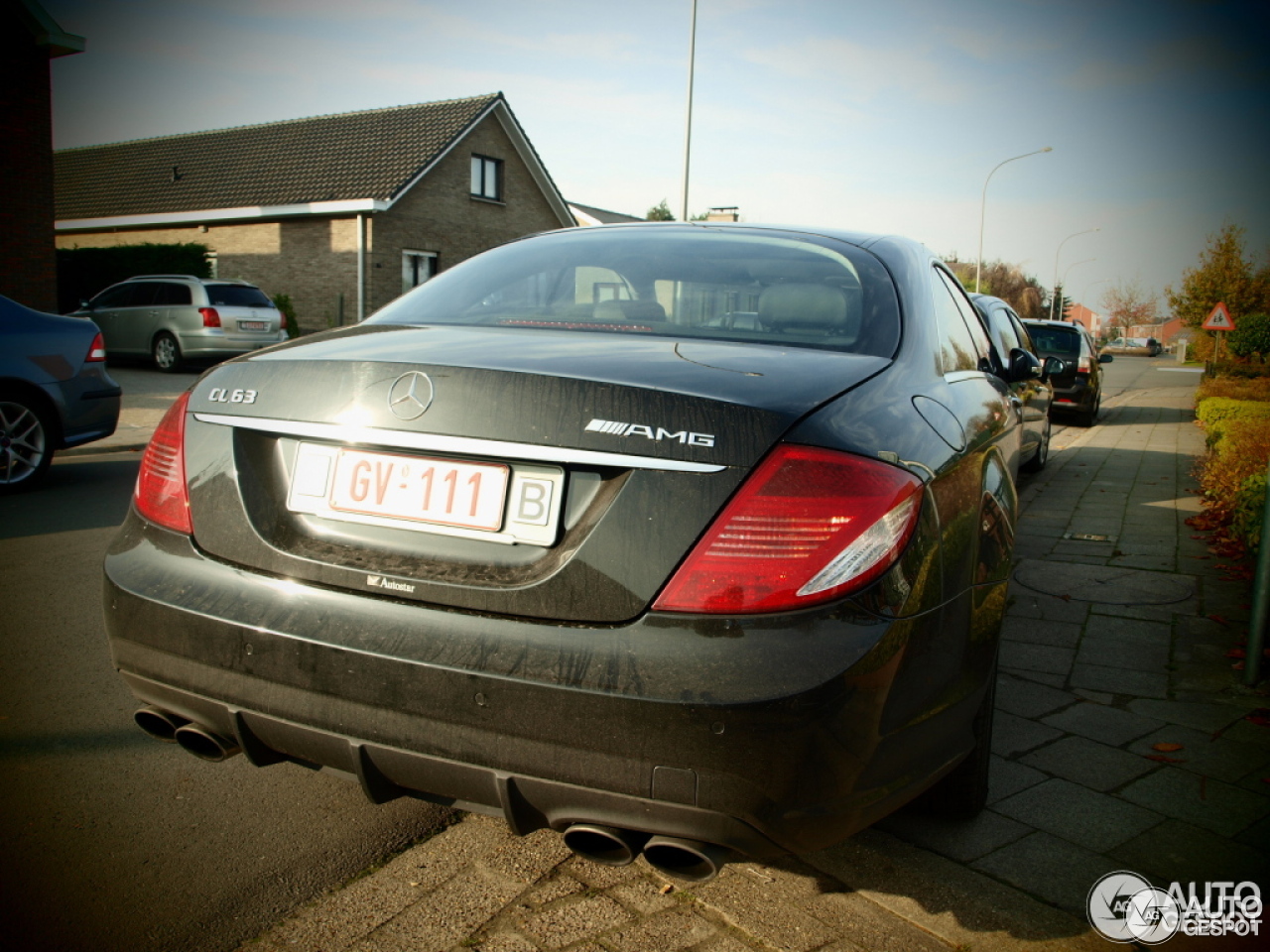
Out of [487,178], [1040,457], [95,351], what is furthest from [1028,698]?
[487,178]

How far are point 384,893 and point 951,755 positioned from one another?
1309 millimetres

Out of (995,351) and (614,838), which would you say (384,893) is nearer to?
(614,838)

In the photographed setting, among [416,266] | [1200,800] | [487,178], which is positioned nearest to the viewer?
[1200,800]

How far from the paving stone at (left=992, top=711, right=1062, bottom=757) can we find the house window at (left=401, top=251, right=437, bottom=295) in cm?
2539

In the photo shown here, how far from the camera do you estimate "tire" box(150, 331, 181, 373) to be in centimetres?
1738

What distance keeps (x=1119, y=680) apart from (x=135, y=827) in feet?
11.5

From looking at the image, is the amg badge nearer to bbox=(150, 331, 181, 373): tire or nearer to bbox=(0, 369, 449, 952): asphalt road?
bbox=(0, 369, 449, 952): asphalt road

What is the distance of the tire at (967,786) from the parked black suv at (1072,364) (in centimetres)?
1286

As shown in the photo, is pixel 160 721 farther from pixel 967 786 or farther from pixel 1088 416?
pixel 1088 416

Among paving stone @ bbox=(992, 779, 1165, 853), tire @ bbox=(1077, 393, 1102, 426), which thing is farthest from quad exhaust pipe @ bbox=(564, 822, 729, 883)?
tire @ bbox=(1077, 393, 1102, 426)

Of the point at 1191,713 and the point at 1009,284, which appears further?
the point at 1009,284

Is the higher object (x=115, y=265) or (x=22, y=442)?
(x=115, y=265)

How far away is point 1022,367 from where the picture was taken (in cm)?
407

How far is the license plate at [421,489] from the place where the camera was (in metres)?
1.79
